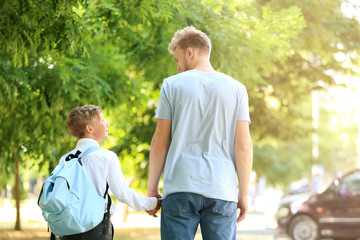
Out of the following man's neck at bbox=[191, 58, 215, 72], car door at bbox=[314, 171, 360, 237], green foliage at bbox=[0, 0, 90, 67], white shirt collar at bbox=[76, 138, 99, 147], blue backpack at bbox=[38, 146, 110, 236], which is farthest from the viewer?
car door at bbox=[314, 171, 360, 237]

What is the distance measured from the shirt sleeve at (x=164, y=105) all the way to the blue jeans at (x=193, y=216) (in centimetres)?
43

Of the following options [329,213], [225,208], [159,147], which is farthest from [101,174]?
[329,213]

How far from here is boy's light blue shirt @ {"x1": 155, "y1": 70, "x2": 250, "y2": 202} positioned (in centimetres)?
333

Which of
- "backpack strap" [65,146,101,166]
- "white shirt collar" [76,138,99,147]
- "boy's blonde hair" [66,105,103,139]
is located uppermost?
"boy's blonde hair" [66,105,103,139]

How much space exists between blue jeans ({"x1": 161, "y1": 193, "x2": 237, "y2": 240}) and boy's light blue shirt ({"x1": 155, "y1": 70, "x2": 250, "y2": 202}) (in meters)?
0.04

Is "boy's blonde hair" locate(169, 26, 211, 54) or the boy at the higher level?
"boy's blonde hair" locate(169, 26, 211, 54)

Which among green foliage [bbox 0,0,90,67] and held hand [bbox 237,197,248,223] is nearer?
held hand [bbox 237,197,248,223]

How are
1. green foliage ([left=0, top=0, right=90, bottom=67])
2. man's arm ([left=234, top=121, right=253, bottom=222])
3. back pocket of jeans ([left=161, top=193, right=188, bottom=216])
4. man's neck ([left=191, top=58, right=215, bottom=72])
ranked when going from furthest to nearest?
green foliage ([left=0, top=0, right=90, bottom=67]), man's neck ([left=191, top=58, right=215, bottom=72]), man's arm ([left=234, top=121, right=253, bottom=222]), back pocket of jeans ([left=161, top=193, right=188, bottom=216])

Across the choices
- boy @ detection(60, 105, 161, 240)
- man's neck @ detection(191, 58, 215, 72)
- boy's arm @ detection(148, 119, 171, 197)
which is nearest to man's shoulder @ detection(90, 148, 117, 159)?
boy @ detection(60, 105, 161, 240)

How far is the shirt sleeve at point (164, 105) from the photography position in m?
3.49

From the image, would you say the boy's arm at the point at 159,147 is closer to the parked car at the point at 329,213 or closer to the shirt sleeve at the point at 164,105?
the shirt sleeve at the point at 164,105

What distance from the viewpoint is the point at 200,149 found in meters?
3.39

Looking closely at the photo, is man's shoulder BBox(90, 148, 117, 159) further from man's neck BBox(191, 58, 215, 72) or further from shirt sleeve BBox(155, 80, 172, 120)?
man's neck BBox(191, 58, 215, 72)

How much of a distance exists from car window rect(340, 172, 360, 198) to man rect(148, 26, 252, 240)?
1133 centimetres
